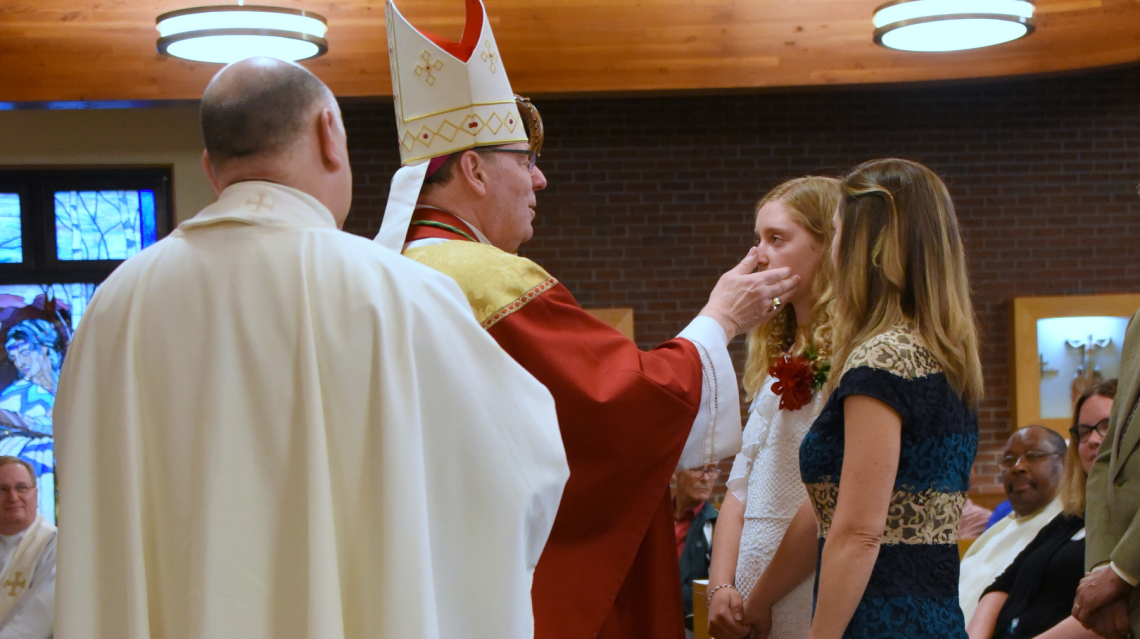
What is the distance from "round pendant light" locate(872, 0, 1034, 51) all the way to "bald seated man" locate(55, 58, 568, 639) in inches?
178

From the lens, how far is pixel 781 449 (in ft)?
7.61

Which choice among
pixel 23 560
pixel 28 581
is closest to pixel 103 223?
pixel 23 560

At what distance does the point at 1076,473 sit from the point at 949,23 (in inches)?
112

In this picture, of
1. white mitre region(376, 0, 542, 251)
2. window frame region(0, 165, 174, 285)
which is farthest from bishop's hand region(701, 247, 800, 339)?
window frame region(0, 165, 174, 285)

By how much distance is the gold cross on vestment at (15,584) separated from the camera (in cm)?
437

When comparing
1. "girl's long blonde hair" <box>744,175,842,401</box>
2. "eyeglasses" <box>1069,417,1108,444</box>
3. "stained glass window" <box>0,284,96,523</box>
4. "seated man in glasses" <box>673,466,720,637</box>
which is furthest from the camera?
"stained glass window" <box>0,284,96,523</box>

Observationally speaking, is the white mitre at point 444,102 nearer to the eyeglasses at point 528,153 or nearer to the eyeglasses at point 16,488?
the eyeglasses at point 528,153

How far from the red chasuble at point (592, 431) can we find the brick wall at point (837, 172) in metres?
5.84

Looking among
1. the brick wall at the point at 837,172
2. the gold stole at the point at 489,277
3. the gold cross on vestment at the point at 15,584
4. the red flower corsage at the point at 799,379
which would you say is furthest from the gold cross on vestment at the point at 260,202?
the brick wall at the point at 837,172

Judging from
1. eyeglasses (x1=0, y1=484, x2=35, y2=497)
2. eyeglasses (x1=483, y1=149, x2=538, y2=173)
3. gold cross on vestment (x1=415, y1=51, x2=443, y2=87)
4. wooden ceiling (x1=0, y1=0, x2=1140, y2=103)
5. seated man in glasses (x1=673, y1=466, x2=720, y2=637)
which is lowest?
seated man in glasses (x1=673, y1=466, x2=720, y2=637)

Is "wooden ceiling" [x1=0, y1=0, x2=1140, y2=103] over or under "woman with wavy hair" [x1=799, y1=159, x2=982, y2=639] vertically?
over

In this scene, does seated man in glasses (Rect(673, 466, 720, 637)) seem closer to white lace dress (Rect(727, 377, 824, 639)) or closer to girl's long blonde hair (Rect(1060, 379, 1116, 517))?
girl's long blonde hair (Rect(1060, 379, 1116, 517))

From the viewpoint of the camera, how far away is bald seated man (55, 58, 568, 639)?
53.6 inches

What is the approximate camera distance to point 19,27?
6320 mm
